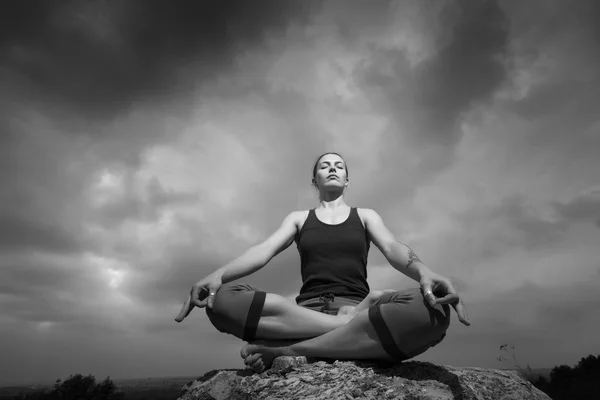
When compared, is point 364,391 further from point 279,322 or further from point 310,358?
point 279,322

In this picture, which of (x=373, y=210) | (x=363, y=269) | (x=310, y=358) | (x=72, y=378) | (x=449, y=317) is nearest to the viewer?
(x=449, y=317)

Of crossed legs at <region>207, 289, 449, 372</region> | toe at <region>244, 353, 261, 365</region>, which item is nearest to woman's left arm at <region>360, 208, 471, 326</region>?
crossed legs at <region>207, 289, 449, 372</region>

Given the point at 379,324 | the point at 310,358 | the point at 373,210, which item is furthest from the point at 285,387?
the point at 373,210

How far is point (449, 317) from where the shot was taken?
2.70 m

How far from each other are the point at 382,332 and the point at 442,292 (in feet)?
1.65

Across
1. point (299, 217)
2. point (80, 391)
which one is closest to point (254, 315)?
point (299, 217)

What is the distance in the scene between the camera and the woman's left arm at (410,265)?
2.55m

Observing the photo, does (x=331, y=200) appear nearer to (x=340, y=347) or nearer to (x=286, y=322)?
(x=286, y=322)

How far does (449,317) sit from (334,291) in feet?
3.81

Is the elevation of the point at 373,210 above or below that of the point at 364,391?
above

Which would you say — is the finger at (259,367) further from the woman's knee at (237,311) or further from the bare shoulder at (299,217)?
the bare shoulder at (299,217)

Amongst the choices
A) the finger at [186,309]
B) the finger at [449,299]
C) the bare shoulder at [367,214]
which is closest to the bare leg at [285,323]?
the finger at [186,309]

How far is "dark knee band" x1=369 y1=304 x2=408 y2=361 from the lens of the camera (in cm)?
267

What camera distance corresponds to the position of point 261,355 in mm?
2932
